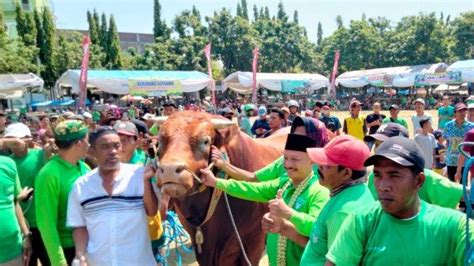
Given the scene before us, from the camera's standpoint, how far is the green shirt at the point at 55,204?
2.90 meters

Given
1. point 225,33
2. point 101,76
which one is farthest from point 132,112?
point 225,33

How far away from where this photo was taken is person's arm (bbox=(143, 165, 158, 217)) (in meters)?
2.87

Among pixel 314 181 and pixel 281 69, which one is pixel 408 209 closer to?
pixel 314 181

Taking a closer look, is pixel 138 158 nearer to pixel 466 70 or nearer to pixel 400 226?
pixel 400 226

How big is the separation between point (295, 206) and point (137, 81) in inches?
743

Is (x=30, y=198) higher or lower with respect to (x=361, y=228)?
lower

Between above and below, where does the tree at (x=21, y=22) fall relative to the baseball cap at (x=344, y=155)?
above

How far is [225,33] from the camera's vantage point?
147 ft

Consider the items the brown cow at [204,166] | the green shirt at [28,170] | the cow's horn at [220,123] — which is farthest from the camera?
the green shirt at [28,170]

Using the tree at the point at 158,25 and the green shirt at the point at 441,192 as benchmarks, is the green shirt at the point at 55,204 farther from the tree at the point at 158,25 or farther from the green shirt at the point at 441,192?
the tree at the point at 158,25

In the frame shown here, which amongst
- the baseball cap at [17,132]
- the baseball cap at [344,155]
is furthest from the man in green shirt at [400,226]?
the baseball cap at [17,132]

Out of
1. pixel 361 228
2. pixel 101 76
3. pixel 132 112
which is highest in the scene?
pixel 361 228

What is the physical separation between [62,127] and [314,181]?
1772 millimetres

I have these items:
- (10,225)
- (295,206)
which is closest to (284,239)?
(295,206)
